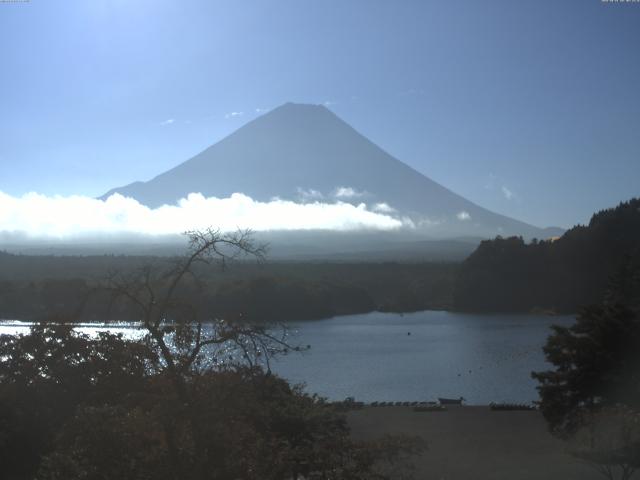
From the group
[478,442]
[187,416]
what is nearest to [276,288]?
[478,442]

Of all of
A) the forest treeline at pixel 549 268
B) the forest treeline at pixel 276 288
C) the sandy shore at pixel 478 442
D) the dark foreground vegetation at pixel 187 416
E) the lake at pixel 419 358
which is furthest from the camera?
the forest treeline at pixel 549 268

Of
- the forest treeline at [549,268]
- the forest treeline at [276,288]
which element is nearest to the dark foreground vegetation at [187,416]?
the forest treeline at [276,288]

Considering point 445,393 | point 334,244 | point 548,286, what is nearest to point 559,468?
point 445,393

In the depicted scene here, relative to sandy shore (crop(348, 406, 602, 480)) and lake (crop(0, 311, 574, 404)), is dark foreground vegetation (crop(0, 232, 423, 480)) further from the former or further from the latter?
lake (crop(0, 311, 574, 404))

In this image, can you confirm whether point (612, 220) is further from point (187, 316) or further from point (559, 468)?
point (187, 316)

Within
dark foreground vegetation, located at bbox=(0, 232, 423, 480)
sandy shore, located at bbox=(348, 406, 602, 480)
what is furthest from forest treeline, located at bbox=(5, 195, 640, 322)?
dark foreground vegetation, located at bbox=(0, 232, 423, 480)

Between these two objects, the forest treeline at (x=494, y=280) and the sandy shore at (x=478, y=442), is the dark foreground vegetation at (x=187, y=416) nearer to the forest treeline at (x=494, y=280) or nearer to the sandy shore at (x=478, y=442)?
the sandy shore at (x=478, y=442)

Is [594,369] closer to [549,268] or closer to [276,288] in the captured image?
[276,288]

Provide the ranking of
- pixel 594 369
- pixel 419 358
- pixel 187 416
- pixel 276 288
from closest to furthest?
pixel 187 416 < pixel 594 369 < pixel 419 358 < pixel 276 288
